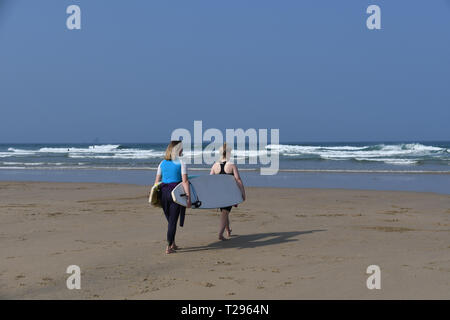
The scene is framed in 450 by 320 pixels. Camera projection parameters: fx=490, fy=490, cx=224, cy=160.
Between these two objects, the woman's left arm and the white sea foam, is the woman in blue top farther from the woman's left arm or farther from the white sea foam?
the white sea foam

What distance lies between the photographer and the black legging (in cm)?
635

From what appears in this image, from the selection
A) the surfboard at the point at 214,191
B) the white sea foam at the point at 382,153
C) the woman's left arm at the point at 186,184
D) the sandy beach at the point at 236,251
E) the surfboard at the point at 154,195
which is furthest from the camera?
the white sea foam at the point at 382,153

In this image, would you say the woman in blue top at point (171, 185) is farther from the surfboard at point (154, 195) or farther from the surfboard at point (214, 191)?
the surfboard at point (214, 191)

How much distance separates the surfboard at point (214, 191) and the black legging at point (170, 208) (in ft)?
1.69

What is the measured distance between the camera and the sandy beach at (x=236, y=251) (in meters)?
4.71

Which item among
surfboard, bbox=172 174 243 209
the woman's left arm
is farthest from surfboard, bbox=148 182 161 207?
surfboard, bbox=172 174 243 209

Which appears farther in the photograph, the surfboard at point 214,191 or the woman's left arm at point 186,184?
the surfboard at point 214,191

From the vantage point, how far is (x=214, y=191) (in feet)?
23.2

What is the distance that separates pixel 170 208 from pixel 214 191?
88cm

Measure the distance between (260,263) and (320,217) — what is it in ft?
12.5

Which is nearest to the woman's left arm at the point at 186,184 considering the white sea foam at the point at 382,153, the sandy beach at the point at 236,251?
the sandy beach at the point at 236,251

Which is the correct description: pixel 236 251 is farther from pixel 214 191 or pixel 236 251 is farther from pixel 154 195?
pixel 154 195

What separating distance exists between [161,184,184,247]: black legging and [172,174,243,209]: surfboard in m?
0.51

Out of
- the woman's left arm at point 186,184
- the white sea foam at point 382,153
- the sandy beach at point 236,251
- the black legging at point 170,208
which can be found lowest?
the white sea foam at point 382,153
